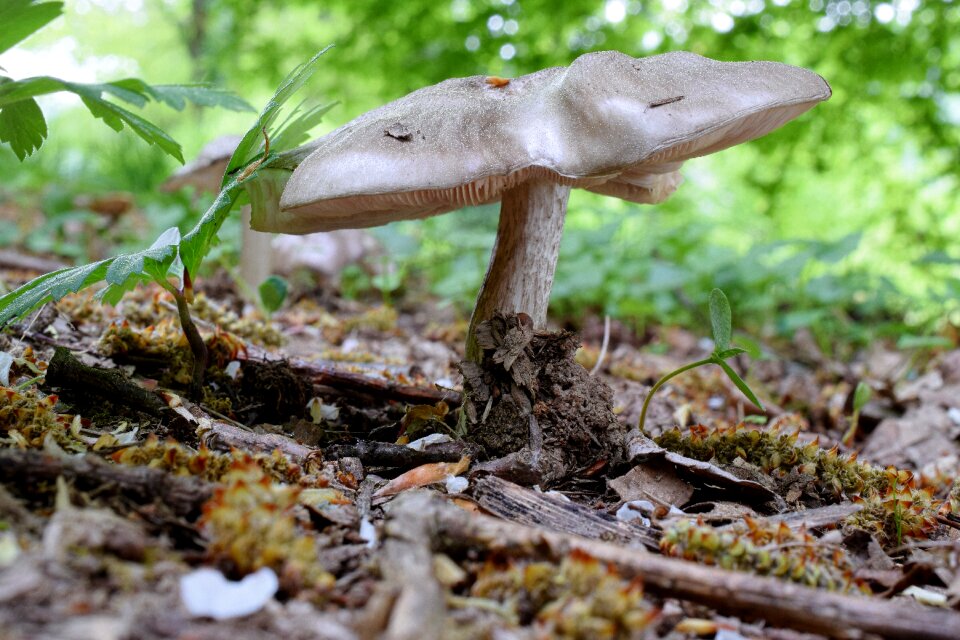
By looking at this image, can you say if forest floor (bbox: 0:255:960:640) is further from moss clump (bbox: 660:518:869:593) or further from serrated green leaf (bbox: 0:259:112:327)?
serrated green leaf (bbox: 0:259:112:327)

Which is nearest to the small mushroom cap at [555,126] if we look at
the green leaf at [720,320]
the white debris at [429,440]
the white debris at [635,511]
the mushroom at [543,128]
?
the mushroom at [543,128]

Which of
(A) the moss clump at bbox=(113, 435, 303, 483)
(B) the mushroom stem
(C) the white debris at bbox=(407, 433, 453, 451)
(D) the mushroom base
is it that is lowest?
(C) the white debris at bbox=(407, 433, 453, 451)

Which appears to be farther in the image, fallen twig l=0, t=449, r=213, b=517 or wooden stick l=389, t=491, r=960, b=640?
fallen twig l=0, t=449, r=213, b=517

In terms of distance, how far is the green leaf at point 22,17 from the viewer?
1.72m

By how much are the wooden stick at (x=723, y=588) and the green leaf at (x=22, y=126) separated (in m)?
1.66

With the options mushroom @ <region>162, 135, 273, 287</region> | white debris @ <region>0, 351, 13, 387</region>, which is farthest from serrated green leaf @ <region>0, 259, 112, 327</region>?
mushroom @ <region>162, 135, 273, 287</region>

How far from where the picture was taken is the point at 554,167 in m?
1.86

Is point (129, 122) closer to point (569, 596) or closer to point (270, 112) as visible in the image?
point (270, 112)

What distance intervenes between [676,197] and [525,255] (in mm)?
7274

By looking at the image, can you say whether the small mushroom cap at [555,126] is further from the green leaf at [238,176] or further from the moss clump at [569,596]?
the moss clump at [569,596]

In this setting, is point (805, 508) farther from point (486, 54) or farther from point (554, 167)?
point (486, 54)

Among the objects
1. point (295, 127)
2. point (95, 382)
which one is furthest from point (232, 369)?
point (295, 127)

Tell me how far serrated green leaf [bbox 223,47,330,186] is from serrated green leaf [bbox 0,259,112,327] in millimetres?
486

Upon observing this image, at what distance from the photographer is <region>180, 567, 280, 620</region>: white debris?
3.84 feet
